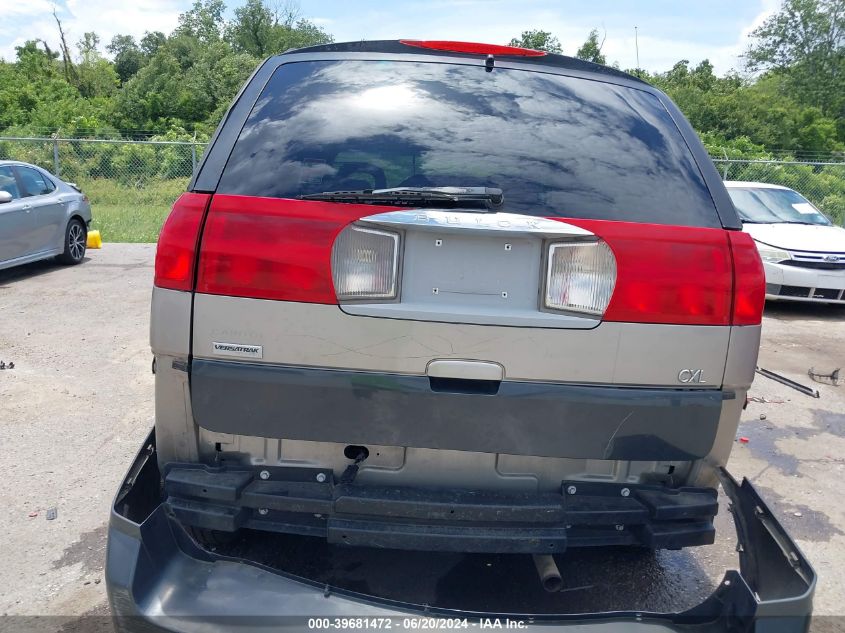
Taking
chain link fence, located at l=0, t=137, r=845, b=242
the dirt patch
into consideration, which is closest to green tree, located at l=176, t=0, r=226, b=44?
chain link fence, located at l=0, t=137, r=845, b=242

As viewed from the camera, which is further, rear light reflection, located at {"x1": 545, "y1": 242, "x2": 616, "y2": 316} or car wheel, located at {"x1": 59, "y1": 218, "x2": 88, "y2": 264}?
car wheel, located at {"x1": 59, "y1": 218, "x2": 88, "y2": 264}

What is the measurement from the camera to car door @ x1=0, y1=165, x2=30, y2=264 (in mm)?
9117

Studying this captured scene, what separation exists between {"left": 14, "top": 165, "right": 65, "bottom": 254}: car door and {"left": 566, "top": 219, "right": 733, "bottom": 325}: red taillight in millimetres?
9449

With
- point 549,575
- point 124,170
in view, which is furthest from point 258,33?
point 549,575

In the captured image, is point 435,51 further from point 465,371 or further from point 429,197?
point 465,371

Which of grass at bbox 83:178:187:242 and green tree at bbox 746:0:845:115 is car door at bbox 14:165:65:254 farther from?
green tree at bbox 746:0:845:115

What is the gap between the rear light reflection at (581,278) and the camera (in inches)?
86.9

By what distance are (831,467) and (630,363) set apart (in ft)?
10.3

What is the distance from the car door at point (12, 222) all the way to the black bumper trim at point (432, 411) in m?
8.32

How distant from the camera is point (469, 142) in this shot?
2371 millimetres

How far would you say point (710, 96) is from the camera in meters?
34.4

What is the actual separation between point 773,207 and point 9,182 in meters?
10.5

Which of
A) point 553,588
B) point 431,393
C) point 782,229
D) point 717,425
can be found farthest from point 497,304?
point 782,229

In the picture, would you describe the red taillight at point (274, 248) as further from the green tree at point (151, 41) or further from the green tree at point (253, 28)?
the green tree at point (151, 41)
